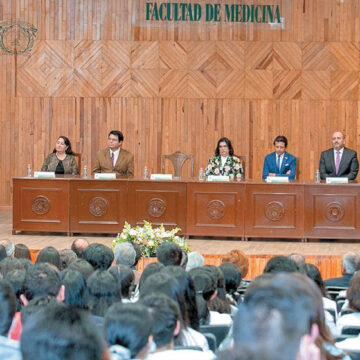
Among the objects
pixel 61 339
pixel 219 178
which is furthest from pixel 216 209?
pixel 61 339

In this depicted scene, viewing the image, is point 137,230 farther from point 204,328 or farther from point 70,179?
point 204,328

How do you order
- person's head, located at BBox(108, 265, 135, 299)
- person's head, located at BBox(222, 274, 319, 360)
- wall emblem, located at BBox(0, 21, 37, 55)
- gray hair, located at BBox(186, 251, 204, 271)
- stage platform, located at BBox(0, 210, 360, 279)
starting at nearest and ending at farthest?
1. person's head, located at BBox(222, 274, 319, 360)
2. person's head, located at BBox(108, 265, 135, 299)
3. gray hair, located at BBox(186, 251, 204, 271)
4. stage platform, located at BBox(0, 210, 360, 279)
5. wall emblem, located at BBox(0, 21, 37, 55)

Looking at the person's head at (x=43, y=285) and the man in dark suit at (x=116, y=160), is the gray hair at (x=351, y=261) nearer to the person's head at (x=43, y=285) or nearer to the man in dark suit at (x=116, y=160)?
the person's head at (x=43, y=285)

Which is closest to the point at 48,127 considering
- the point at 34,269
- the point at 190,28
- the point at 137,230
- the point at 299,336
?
the point at 190,28

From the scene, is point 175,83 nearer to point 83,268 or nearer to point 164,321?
point 83,268

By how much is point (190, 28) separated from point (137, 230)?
20.1 feet

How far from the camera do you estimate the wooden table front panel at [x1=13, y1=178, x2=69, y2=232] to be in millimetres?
9047

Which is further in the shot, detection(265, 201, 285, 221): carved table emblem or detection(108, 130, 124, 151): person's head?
detection(108, 130, 124, 151): person's head

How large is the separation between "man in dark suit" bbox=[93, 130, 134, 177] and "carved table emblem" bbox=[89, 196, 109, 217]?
62 centimetres

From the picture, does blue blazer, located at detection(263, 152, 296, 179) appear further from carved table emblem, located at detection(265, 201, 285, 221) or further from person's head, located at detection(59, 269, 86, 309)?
person's head, located at detection(59, 269, 86, 309)

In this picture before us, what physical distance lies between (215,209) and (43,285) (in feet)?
18.4

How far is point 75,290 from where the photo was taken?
3.34 meters

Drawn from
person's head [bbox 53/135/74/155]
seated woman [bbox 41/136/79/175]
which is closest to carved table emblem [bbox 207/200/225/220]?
seated woman [bbox 41/136/79/175]

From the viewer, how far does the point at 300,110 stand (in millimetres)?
11695
